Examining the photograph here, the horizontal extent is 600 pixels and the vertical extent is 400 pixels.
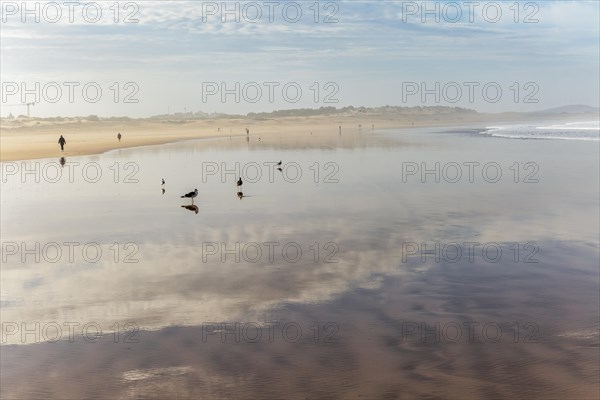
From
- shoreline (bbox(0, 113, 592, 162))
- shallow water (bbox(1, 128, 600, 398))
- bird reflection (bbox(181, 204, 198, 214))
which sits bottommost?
shallow water (bbox(1, 128, 600, 398))

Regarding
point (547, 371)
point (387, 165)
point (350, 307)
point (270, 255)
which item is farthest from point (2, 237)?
point (387, 165)

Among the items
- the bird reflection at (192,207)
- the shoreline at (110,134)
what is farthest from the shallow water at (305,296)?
the shoreline at (110,134)

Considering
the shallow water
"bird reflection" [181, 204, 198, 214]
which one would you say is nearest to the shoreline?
"bird reflection" [181, 204, 198, 214]

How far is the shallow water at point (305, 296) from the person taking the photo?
25.3 feet

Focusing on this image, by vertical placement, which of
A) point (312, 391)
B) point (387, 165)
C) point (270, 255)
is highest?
point (387, 165)

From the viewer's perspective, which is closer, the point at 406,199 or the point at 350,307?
the point at 350,307

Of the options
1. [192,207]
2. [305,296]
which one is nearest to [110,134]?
[192,207]

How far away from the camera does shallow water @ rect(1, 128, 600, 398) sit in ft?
25.3

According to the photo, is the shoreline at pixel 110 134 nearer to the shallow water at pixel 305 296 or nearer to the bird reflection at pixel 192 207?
the bird reflection at pixel 192 207

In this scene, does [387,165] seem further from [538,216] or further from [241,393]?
[241,393]

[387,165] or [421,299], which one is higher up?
[387,165]

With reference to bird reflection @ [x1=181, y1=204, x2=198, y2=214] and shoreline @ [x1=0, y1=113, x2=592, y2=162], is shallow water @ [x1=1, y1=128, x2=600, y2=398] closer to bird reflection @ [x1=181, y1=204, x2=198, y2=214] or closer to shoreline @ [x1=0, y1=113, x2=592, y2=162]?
bird reflection @ [x1=181, y1=204, x2=198, y2=214]

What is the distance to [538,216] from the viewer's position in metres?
17.8

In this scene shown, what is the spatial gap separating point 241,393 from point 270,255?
650 centimetres
